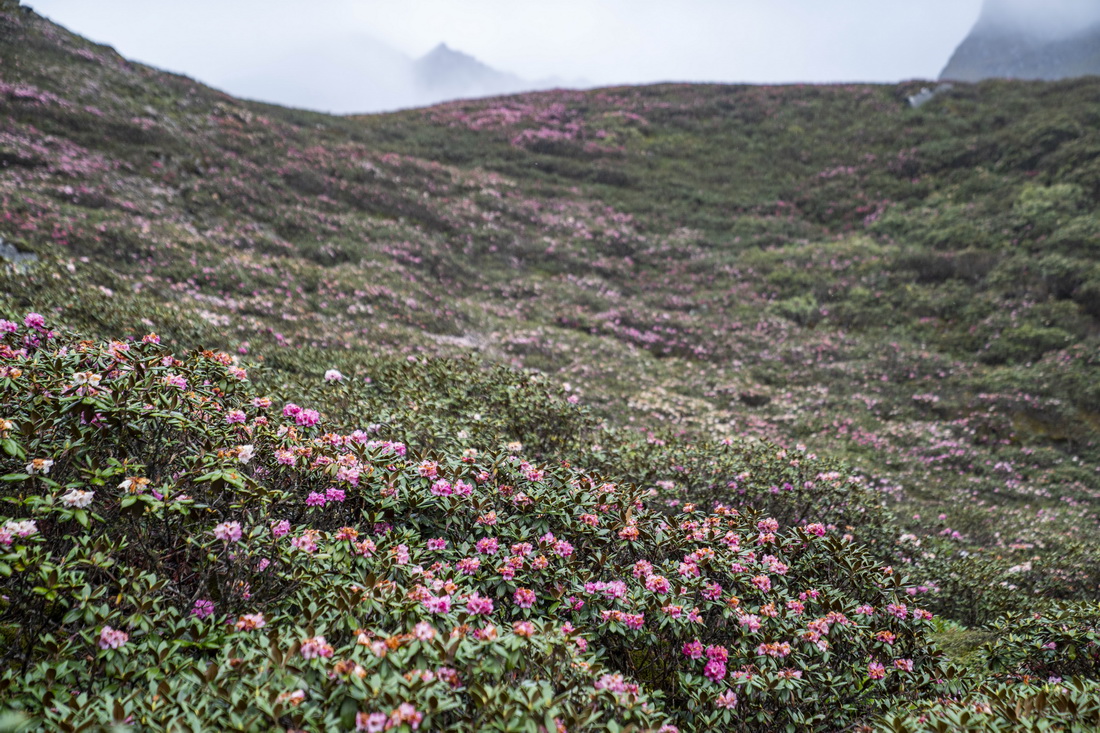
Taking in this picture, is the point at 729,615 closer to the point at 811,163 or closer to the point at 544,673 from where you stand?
the point at 544,673

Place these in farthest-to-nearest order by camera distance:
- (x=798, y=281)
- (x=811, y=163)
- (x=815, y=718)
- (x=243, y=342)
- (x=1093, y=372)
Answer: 1. (x=811, y=163)
2. (x=798, y=281)
3. (x=1093, y=372)
4. (x=243, y=342)
5. (x=815, y=718)

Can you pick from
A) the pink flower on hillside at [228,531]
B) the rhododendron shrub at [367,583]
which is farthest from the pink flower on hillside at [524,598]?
the pink flower on hillside at [228,531]

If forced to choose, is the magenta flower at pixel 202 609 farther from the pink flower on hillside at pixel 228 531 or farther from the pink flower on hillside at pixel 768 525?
the pink flower on hillside at pixel 768 525

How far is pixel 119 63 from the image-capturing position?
2214 centimetres

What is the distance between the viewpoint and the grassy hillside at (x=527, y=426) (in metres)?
2.52

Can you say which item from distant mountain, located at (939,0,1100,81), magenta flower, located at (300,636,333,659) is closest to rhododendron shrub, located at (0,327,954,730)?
magenta flower, located at (300,636,333,659)

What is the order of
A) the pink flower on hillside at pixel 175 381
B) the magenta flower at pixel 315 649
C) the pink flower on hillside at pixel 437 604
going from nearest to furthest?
the magenta flower at pixel 315 649 < the pink flower on hillside at pixel 437 604 < the pink flower on hillside at pixel 175 381

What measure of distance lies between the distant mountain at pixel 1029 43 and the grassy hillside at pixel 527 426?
130905mm

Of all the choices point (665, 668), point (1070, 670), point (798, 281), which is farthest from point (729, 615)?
point (798, 281)

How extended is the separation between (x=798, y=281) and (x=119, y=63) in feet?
94.3

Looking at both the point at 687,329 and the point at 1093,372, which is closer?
the point at 1093,372

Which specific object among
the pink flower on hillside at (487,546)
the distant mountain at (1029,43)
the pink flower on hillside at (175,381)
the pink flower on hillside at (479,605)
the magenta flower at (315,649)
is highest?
the distant mountain at (1029,43)

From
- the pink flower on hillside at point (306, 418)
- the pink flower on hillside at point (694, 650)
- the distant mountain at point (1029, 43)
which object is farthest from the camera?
the distant mountain at point (1029, 43)

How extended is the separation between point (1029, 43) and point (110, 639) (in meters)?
201
